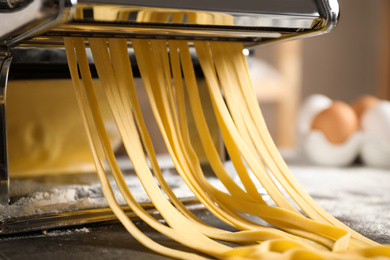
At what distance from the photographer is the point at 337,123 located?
3.99ft

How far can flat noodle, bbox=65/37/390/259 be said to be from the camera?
20.7 inches

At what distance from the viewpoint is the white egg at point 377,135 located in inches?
46.5

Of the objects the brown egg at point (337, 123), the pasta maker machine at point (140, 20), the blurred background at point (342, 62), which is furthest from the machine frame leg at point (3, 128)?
the blurred background at point (342, 62)

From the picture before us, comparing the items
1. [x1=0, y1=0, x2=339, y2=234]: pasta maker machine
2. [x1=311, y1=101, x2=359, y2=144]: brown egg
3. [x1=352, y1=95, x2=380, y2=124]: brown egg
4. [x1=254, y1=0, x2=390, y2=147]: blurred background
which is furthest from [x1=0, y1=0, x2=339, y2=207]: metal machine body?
[x1=254, y1=0, x2=390, y2=147]: blurred background

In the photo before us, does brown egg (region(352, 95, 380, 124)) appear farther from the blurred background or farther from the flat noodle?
the blurred background

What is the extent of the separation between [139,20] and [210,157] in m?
0.24

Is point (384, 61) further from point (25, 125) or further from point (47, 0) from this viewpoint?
point (47, 0)

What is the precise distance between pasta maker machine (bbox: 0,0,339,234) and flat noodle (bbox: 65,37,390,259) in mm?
13

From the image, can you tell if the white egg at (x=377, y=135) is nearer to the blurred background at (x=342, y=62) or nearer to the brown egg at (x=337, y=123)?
the brown egg at (x=337, y=123)

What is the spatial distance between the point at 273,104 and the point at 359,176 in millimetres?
1338

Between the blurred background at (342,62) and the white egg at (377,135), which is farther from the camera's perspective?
the blurred background at (342,62)

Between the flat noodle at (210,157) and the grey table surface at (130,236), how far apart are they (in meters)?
0.03

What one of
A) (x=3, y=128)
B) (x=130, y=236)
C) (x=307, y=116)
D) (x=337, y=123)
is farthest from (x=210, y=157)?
(x=307, y=116)

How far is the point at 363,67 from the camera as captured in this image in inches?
97.7
